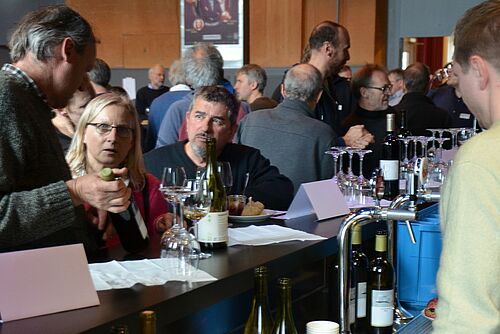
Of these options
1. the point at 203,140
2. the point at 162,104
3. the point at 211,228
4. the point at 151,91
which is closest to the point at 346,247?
the point at 211,228

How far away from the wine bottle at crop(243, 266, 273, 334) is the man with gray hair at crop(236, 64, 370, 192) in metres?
2.03

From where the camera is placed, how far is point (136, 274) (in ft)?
5.68

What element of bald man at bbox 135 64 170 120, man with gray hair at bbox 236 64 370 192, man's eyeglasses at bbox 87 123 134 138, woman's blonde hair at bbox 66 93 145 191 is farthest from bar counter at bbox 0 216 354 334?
bald man at bbox 135 64 170 120

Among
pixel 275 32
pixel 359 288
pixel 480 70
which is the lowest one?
pixel 359 288

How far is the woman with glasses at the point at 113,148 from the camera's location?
2682 millimetres

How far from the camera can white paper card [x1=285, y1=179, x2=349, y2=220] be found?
96.1 inches

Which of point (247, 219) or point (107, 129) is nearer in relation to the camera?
point (247, 219)

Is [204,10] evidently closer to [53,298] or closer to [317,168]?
[317,168]

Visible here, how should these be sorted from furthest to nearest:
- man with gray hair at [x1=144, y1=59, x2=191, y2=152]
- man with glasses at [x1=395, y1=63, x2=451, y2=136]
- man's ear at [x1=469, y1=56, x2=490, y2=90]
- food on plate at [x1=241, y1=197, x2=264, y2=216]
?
man with glasses at [x1=395, y1=63, x2=451, y2=136]
man with gray hair at [x1=144, y1=59, x2=191, y2=152]
food on plate at [x1=241, y1=197, x2=264, y2=216]
man's ear at [x1=469, y1=56, x2=490, y2=90]

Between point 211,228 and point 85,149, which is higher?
point 85,149

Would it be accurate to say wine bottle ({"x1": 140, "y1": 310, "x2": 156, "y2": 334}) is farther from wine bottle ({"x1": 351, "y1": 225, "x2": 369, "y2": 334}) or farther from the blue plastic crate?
the blue plastic crate

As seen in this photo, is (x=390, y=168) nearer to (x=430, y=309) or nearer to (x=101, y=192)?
(x=430, y=309)

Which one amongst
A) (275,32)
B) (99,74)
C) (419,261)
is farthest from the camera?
(275,32)

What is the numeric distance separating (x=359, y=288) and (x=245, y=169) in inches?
52.6
